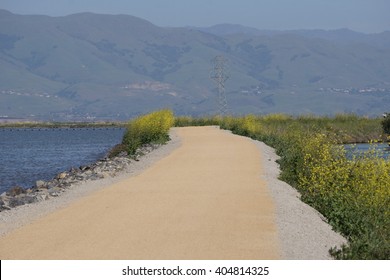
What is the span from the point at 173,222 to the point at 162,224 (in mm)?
319

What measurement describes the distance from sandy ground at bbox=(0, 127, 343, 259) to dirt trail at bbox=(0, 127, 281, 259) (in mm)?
15

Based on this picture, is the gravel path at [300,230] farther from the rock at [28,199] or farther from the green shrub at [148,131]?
the green shrub at [148,131]

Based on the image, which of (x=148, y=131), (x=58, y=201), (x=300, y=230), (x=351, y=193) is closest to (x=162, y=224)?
(x=300, y=230)

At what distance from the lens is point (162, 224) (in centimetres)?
1562

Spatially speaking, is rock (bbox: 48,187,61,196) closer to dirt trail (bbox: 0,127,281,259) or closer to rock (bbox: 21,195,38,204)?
rock (bbox: 21,195,38,204)

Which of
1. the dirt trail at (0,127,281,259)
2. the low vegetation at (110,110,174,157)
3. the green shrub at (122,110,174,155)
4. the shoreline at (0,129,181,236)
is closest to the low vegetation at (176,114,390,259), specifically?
the dirt trail at (0,127,281,259)

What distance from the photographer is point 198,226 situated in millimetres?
15352

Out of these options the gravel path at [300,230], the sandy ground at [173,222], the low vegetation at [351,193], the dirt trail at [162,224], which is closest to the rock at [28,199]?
the sandy ground at [173,222]

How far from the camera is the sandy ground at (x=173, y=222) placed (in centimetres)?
1314

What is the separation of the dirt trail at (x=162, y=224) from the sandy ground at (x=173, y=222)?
0.02 meters

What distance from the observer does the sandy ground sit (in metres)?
13.1

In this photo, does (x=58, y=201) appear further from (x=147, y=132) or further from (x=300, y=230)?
(x=147, y=132)

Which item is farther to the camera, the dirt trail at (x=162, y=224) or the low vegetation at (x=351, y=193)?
the low vegetation at (x=351, y=193)
